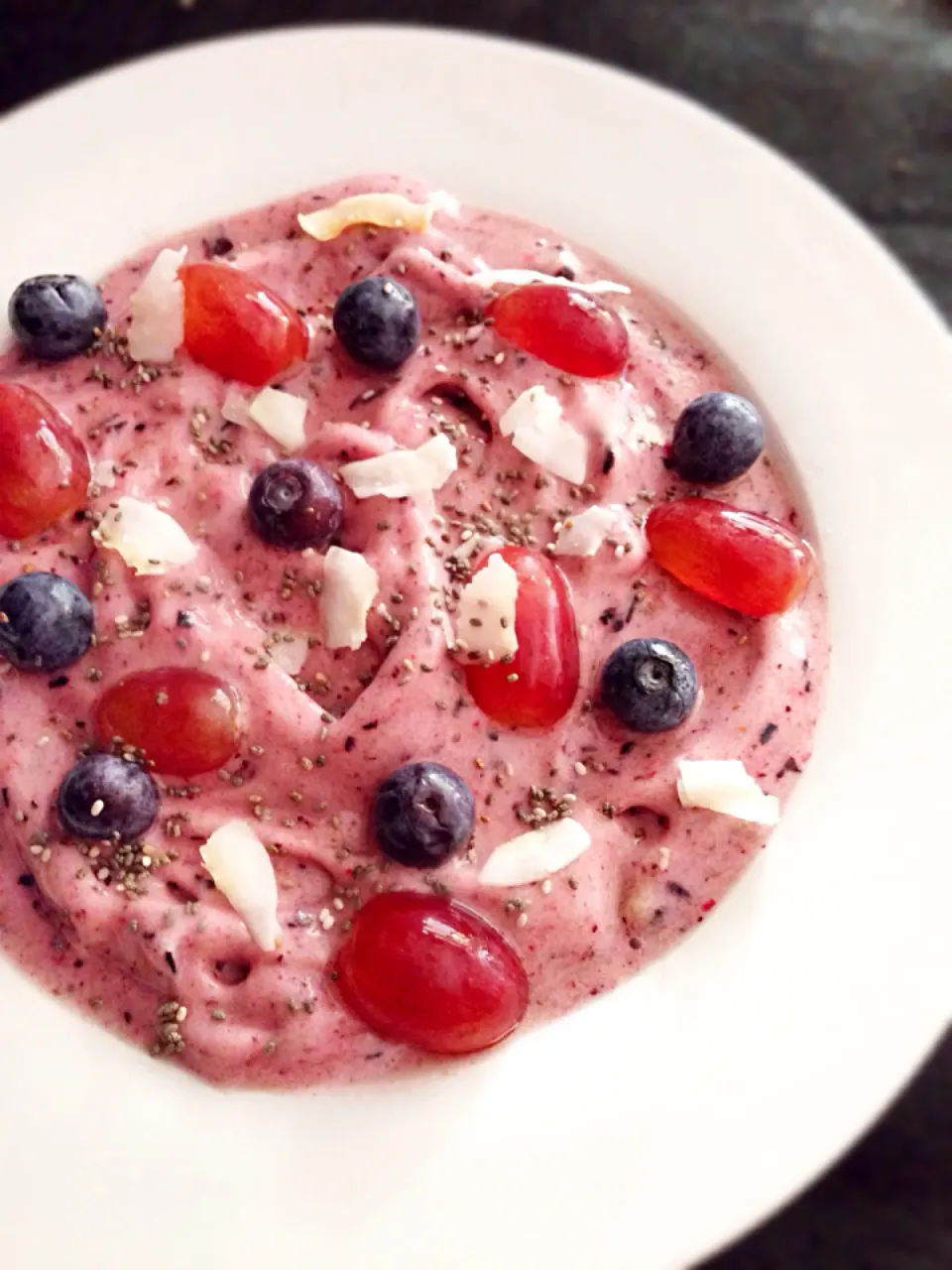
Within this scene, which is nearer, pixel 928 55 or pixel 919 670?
pixel 919 670

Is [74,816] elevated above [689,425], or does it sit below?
below

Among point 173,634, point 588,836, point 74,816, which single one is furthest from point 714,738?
point 74,816

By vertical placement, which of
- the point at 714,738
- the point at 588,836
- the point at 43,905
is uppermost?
the point at 714,738

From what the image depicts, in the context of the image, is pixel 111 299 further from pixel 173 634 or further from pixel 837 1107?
pixel 837 1107

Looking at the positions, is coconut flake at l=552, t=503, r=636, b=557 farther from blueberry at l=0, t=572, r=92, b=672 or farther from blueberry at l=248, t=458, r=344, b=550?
blueberry at l=0, t=572, r=92, b=672

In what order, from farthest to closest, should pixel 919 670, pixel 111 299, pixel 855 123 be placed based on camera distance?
1. pixel 855 123
2. pixel 111 299
3. pixel 919 670

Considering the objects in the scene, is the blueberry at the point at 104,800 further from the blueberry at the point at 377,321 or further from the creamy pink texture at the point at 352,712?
the blueberry at the point at 377,321

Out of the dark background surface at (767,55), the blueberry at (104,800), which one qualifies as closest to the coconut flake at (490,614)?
the blueberry at (104,800)

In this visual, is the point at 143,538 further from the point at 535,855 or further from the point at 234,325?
the point at 535,855
